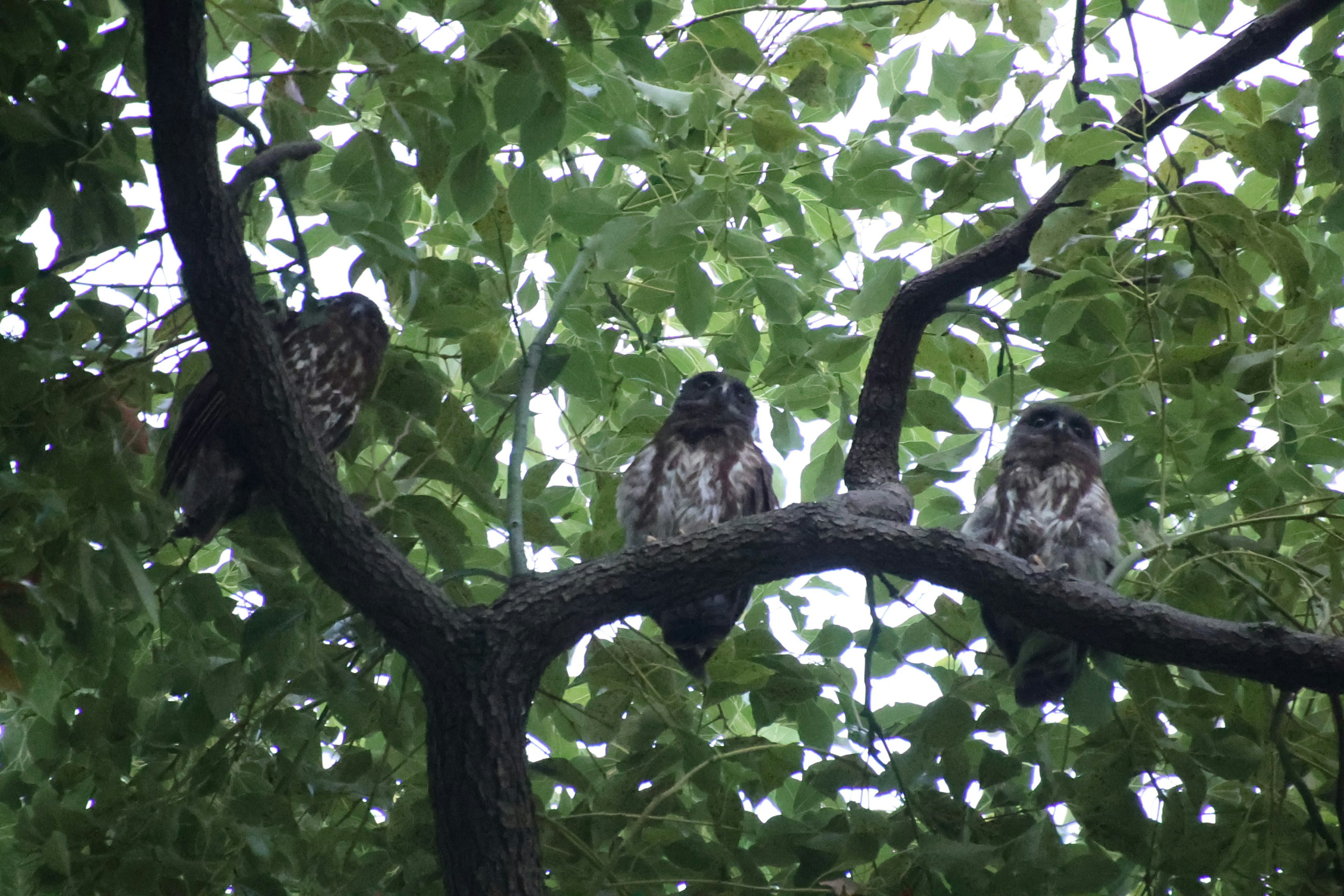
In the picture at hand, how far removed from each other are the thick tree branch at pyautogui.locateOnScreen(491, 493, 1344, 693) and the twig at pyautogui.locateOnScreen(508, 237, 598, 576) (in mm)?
185

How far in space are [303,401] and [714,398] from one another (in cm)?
201

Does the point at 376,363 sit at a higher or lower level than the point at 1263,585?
higher

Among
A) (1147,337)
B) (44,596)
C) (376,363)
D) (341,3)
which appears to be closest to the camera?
(44,596)

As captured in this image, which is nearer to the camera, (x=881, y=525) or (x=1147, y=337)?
(x=881, y=525)

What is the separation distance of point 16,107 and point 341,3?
2.47 ft

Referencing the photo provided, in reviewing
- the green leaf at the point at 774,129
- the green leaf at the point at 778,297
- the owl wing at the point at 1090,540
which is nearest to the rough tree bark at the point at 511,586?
the green leaf at the point at 778,297

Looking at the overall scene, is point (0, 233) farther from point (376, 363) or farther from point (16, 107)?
point (376, 363)

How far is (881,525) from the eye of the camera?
10.3ft

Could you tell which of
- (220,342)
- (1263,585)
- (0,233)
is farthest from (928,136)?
(0,233)

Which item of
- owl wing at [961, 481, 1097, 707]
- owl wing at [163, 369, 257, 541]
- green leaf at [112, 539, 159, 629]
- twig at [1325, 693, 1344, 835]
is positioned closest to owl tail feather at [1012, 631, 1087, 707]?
owl wing at [961, 481, 1097, 707]

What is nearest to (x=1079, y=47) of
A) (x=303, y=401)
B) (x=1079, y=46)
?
(x=1079, y=46)

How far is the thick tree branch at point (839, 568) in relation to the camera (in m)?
2.91

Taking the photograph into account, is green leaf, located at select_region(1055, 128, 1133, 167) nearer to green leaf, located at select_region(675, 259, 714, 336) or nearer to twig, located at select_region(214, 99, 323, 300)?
green leaf, located at select_region(675, 259, 714, 336)

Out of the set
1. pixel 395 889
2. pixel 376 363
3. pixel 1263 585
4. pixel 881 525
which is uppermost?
pixel 376 363
